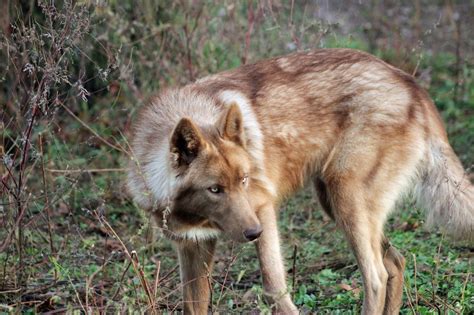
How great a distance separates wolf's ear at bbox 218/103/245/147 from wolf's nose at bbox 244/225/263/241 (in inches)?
26.8

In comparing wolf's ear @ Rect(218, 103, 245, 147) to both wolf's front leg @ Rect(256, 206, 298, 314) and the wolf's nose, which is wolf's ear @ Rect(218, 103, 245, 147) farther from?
the wolf's nose

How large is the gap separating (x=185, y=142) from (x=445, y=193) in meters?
2.11

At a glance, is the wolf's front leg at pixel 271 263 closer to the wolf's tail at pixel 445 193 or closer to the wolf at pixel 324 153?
the wolf at pixel 324 153

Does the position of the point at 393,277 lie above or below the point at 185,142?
below

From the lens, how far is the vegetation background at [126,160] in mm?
5340

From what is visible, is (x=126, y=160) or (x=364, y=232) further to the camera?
(x=126, y=160)

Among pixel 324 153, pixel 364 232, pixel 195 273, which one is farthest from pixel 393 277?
pixel 195 273

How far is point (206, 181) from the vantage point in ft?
16.6

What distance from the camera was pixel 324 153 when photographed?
5820mm

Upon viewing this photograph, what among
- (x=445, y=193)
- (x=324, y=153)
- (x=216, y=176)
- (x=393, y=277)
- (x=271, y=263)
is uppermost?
(x=216, y=176)

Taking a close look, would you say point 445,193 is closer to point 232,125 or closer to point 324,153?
point 324,153

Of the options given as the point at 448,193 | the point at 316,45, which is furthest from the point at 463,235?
the point at 316,45

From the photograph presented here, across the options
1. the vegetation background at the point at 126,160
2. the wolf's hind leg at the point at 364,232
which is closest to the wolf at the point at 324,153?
the wolf's hind leg at the point at 364,232

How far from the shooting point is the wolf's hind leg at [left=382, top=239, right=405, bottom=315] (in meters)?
5.89
